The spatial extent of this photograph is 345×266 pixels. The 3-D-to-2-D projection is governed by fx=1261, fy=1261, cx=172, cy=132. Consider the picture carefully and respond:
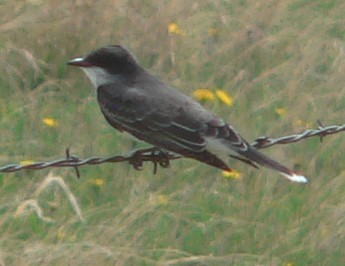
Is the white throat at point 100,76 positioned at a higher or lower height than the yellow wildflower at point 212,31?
lower

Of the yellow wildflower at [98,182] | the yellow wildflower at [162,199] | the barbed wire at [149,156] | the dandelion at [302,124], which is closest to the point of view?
the barbed wire at [149,156]

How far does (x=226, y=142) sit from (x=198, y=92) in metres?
2.31

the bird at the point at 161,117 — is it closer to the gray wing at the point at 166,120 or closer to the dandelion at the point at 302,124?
the gray wing at the point at 166,120

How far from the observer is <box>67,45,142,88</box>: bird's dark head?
5.45 m

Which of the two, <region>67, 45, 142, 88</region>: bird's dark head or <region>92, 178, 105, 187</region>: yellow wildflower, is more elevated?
<region>67, 45, 142, 88</region>: bird's dark head

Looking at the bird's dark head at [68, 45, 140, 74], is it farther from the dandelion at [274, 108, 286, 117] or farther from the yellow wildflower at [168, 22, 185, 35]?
the yellow wildflower at [168, 22, 185, 35]

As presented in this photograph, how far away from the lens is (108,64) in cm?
547

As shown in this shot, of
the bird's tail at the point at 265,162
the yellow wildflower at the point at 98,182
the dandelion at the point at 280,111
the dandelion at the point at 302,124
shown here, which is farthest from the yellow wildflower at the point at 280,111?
the bird's tail at the point at 265,162

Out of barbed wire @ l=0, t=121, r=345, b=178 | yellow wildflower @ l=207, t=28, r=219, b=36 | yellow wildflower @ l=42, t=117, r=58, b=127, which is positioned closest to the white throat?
barbed wire @ l=0, t=121, r=345, b=178

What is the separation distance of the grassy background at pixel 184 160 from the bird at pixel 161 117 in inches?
26.4

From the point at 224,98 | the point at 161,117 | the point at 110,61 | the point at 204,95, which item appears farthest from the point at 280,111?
the point at 161,117

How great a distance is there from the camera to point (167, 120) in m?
5.00

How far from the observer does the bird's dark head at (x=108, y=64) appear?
215 inches

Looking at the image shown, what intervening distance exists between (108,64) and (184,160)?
1213 millimetres
